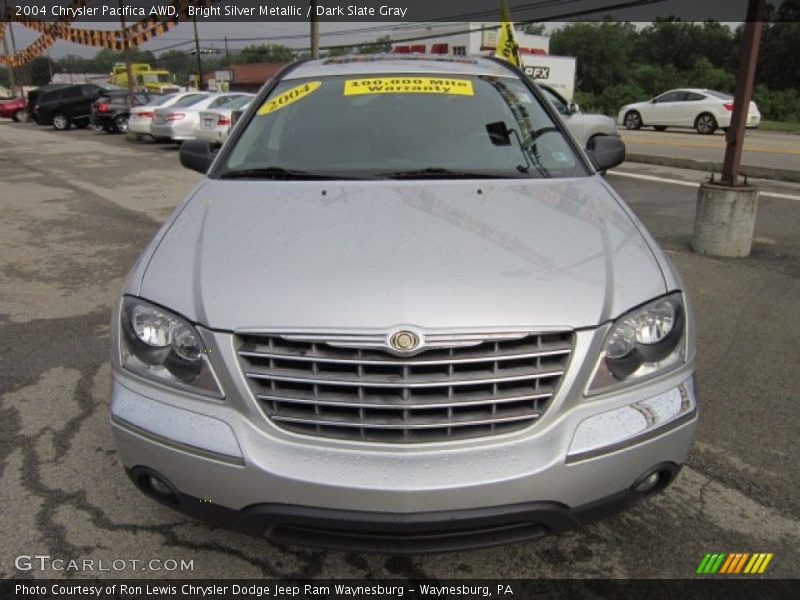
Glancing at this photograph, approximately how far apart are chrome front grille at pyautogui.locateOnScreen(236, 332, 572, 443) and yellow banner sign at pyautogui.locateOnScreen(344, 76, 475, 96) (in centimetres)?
191

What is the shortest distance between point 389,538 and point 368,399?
1.27 feet

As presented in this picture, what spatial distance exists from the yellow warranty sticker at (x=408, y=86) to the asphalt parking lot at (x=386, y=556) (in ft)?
6.59

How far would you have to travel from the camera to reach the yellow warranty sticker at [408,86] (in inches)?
132

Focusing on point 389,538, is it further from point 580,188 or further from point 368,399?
point 580,188

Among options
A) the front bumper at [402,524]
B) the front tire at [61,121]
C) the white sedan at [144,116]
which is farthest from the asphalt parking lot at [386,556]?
the front tire at [61,121]

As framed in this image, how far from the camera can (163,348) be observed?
200 cm

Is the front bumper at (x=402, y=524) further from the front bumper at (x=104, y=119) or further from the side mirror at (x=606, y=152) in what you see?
the front bumper at (x=104, y=119)

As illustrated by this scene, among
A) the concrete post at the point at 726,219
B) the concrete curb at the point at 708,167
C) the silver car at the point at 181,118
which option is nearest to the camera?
the concrete post at the point at 726,219

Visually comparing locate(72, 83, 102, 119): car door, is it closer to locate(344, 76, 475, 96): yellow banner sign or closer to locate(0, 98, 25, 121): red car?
locate(0, 98, 25, 121): red car

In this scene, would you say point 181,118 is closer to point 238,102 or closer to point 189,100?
point 189,100

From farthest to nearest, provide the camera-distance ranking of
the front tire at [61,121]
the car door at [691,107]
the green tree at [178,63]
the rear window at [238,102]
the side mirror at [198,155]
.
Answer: the green tree at [178,63] → the front tire at [61,121] → the car door at [691,107] → the rear window at [238,102] → the side mirror at [198,155]

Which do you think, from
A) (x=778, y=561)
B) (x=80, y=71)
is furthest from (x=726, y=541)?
(x=80, y=71)

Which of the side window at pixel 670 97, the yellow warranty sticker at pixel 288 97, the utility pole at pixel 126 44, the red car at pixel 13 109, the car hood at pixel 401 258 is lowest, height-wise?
the red car at pixel 13 109

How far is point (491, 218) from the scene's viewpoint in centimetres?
238
